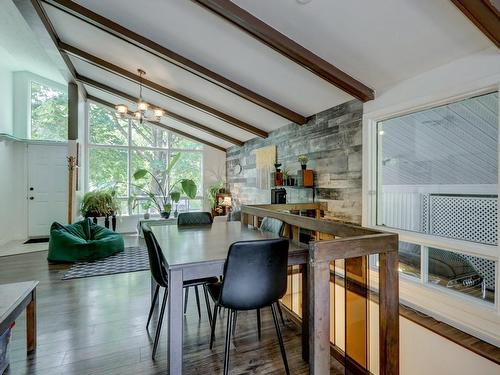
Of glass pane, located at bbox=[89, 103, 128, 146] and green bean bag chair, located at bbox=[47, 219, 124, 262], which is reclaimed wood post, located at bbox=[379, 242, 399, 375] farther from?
glass pane, located at bbox=[89, 103, 128, 146]

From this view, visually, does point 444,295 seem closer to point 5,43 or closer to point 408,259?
point 408,259

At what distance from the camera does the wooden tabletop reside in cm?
171

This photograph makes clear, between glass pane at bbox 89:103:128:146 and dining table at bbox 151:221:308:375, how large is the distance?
18.3 ft

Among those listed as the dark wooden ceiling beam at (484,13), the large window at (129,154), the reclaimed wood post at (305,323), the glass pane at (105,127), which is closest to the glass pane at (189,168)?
the large window at (129,154)

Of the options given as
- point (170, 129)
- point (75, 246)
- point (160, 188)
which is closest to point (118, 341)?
point (75, 246)

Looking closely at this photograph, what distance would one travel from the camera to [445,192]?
8.79 ft

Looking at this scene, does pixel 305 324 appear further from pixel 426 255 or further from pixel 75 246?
pixel 75 246

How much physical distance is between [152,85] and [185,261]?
423 cm

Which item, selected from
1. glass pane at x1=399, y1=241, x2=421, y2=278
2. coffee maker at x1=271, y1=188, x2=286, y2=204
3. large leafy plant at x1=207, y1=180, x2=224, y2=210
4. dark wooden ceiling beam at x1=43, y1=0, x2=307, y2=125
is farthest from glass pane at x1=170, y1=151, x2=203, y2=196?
glass pane at x1=399, y1=241, x2=421, y2=278

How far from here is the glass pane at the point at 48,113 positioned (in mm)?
6246

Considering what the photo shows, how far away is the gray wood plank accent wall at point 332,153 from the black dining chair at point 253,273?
6.39 feet

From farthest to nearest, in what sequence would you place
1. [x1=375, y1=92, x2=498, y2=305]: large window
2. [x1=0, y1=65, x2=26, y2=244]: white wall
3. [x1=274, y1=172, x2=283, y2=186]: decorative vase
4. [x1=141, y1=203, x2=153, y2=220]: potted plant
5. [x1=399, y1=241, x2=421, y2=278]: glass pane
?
[x1=141, y1=203, x2=153, y2=220]: potted plant → [x1=0, y1=65, x2=26, y2=244]: white wall → [x1=274, y1=172, x2=283, y2=186]: decorative vase → [x1=399, y1=241, x2=421, y2=278]: glass pane → [x1=375, y1=92, x2=498, y2=305]: large window

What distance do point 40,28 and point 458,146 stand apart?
519cm

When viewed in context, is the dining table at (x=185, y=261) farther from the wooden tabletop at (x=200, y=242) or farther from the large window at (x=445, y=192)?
the large window at (x=445, y=192)
